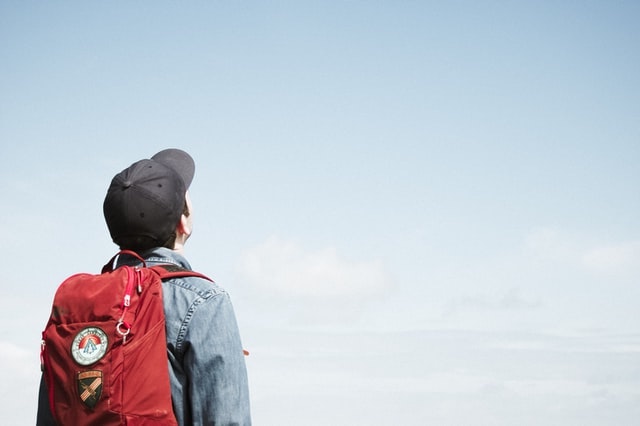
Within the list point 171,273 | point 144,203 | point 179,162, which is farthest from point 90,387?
point 179,162

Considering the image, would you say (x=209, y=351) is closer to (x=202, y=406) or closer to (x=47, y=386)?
(x=202, y=406)

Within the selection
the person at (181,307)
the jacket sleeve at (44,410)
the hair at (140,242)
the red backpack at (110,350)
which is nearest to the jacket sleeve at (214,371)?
the person at (181,307)

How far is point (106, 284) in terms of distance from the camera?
447 cm

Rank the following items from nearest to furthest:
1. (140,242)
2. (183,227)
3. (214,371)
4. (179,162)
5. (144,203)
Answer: (214,371) < (144,203) < (140,242) < (183,227) < (179,162)

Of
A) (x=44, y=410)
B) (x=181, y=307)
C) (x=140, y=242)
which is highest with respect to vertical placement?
(x=140, y=242)

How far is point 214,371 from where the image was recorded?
14.2ft

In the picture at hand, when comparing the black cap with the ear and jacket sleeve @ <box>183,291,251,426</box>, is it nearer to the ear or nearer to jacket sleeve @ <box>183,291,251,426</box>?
the ear

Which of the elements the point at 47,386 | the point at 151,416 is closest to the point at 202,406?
the point at 151,416

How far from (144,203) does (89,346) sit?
0.76m

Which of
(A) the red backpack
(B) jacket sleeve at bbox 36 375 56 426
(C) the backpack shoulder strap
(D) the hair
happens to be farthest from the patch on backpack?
(D) the hair

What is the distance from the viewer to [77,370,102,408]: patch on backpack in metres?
4.32

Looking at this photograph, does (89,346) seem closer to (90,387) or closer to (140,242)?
(90,387)

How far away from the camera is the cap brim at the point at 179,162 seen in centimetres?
504

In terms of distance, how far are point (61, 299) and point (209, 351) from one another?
0.82m
